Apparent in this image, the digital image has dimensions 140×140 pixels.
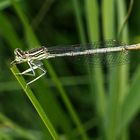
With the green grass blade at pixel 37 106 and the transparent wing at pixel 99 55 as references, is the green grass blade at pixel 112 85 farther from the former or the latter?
the green grass blade at pixel 37 106

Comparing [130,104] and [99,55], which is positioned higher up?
[99,55]

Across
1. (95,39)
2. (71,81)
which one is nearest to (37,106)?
(95,39)

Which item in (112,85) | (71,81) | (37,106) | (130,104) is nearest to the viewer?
(37,106)

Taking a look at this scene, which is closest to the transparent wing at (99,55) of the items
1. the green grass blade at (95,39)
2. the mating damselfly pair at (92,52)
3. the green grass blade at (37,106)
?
the mating damselfly pair at (92,52)

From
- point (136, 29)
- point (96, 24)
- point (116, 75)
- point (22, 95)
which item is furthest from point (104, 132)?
point (136, 29)

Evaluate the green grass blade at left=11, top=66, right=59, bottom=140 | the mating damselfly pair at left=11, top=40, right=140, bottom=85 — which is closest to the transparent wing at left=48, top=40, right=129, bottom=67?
the mating damselfly pair at left=11, top=40, right=140, bottom=85

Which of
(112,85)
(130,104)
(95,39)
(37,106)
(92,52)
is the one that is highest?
(37,106)

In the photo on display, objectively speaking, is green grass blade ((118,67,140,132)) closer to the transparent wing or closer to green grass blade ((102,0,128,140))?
green grass blade ((102,0,128,140))

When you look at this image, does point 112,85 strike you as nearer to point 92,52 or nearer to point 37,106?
point 92,52

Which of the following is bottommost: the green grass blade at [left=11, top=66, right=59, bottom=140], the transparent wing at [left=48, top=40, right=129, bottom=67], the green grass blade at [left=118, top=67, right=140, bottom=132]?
the green grass blade at [left=118, top=67, right=140, bottom=132]

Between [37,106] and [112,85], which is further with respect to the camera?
[112,85]
